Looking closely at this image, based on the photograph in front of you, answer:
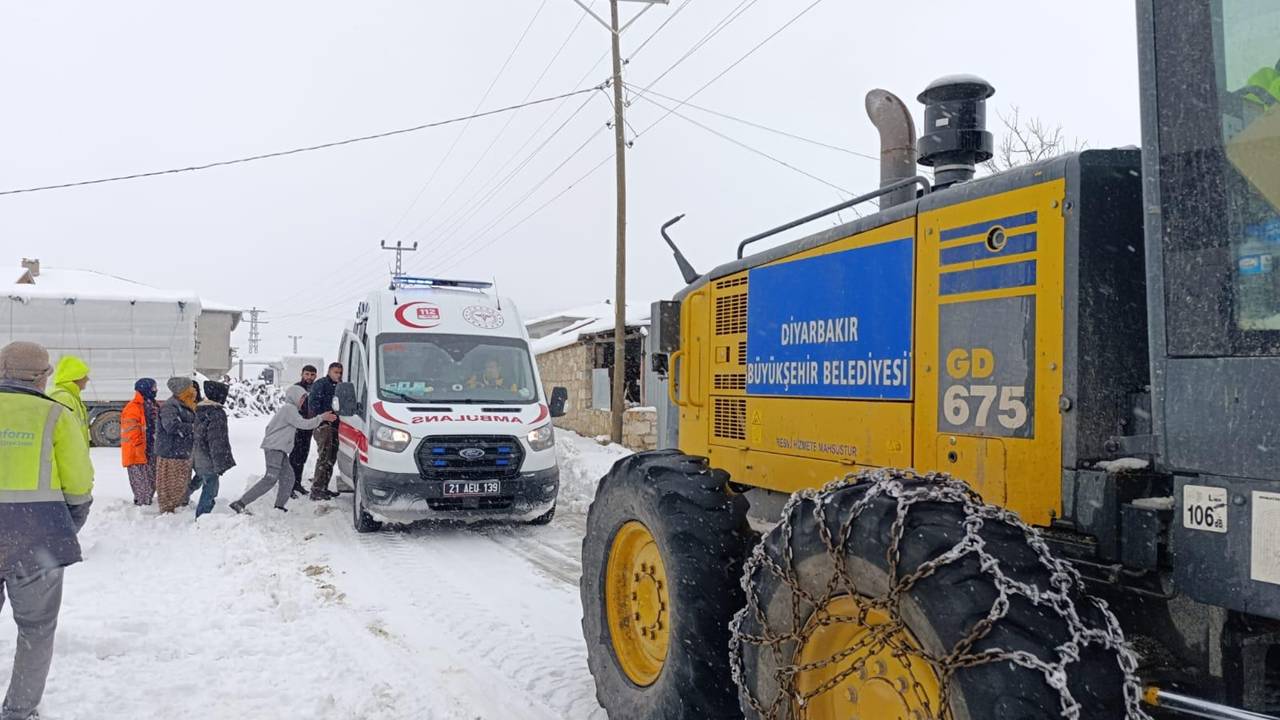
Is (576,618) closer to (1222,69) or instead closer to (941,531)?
(941,531)

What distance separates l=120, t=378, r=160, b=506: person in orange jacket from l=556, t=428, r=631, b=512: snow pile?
4.90 meters

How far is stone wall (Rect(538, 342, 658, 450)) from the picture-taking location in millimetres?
17000

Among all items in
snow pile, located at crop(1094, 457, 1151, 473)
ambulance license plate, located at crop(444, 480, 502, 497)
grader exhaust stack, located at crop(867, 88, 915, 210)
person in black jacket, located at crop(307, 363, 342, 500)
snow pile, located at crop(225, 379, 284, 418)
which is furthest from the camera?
snow pile, located at crop(225, 379, 284, 418)

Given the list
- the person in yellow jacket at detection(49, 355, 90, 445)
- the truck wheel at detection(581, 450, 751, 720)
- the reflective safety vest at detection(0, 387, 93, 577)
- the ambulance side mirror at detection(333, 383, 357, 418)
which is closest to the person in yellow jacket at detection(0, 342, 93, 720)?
the reflective safety vest at detection(0, 387, 93, 577)

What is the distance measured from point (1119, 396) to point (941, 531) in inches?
27.6

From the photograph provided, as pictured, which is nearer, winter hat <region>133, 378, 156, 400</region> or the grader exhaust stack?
the grader exhaust stack

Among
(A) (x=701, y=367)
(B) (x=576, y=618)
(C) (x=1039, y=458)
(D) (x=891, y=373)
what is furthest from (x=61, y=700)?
(C) (x=1039, y=458)

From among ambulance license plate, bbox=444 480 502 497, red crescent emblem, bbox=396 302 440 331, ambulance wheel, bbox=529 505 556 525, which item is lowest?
ambulance wheel, bbox=529 505 556 525

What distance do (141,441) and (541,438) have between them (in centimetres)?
467

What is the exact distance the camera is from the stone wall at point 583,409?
17.0 metres

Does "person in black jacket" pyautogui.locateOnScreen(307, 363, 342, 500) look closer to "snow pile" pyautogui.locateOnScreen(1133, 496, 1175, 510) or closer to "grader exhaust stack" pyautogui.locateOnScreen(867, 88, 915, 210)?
"grader exhaust stack" pyautogui.locateOnScreen(867, 88, 915, 210)

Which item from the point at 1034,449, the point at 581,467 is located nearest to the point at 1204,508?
the point at 1034,449

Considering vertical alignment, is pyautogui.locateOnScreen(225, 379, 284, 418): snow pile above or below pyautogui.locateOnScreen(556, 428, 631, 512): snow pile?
above

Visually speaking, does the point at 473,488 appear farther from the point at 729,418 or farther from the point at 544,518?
the point at 729,418
